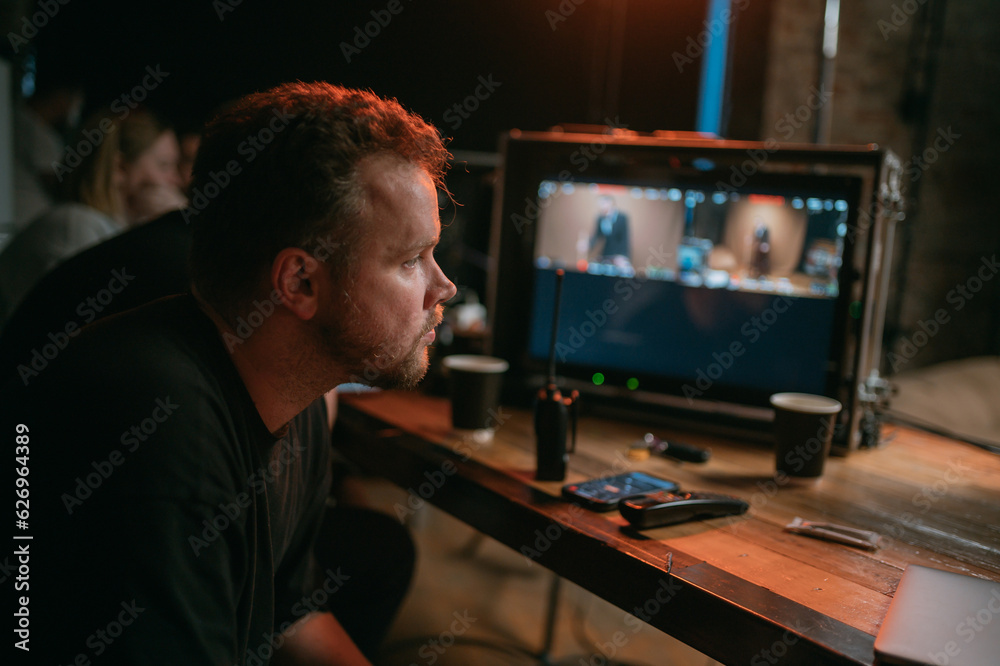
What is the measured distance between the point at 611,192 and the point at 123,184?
179 centimetres

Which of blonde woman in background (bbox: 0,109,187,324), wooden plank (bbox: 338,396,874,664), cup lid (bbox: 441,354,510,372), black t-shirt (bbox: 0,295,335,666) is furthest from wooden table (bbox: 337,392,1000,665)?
blonde woman in background (bbox: 0,109,187,324)

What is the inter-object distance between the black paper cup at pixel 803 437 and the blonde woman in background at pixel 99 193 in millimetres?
1807

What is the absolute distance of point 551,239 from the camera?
1.72 m

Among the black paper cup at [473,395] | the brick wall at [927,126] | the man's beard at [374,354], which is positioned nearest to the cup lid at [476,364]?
the black paper cup at [473,395]

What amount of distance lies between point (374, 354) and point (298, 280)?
14 cm

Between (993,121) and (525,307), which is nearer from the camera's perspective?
(525,307)

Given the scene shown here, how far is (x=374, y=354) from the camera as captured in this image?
91 cm

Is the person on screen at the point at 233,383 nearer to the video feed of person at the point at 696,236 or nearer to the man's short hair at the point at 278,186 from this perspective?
the man's short hair at the point at 278,186

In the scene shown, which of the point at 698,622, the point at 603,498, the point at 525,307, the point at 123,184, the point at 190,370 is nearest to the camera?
the point at 190,370

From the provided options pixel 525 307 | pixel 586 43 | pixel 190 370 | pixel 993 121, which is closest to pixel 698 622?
pixel 190 370

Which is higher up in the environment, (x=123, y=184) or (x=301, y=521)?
(x=123, y=184)

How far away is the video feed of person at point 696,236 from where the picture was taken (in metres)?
1.47

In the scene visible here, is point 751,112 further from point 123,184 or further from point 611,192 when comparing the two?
point 123,184

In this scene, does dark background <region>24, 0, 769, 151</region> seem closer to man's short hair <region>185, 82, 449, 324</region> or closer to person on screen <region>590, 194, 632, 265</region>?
person on screen <region>590, 194, 632, 265</region>
